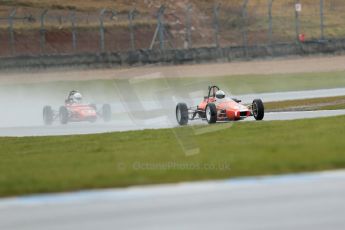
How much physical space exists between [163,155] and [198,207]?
5.42m

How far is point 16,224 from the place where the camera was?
8172mm

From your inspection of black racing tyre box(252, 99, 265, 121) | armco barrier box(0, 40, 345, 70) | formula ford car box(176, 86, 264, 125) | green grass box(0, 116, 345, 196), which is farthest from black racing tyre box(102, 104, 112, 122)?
armco barrier box(0, 40, 345, 70)

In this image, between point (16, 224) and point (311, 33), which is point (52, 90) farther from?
point (16, 224)

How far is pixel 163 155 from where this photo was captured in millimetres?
13742

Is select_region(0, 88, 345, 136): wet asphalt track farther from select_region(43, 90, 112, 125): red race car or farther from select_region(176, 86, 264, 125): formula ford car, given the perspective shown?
select_region(176, 86, 264, 125): formula ford car

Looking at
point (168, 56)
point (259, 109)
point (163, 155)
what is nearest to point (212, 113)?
point (259, 109)

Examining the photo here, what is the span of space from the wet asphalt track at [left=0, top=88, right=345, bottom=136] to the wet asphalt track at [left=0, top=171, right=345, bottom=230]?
42.3 feet

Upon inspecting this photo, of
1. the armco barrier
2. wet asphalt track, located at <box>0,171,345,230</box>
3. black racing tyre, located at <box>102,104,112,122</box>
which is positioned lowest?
wet asphalt track, located at <box>0,171,345,230</box>

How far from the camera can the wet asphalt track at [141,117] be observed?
2336 cm

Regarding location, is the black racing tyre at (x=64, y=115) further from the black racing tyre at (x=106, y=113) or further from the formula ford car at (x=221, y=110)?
the formula ford car at (x=221, y=110)

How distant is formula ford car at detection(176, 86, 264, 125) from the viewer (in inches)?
886

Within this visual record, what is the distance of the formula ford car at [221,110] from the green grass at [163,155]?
1.93 meters

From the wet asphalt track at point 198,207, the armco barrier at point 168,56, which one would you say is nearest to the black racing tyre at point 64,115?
the armco barrier at point 168,56

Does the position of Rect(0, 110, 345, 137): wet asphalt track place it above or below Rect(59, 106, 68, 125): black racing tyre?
below
